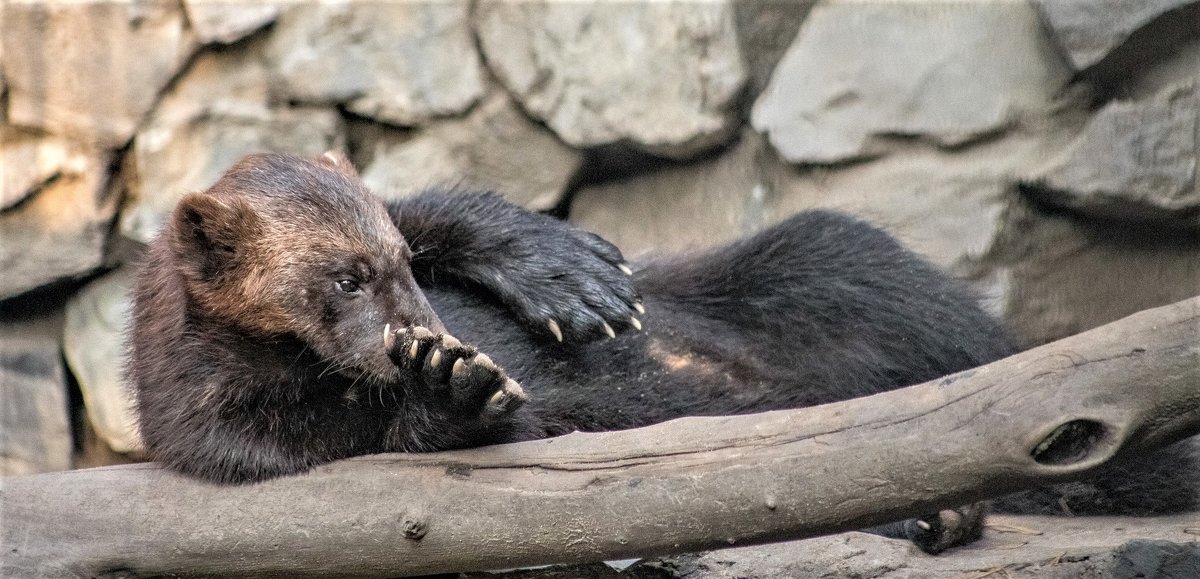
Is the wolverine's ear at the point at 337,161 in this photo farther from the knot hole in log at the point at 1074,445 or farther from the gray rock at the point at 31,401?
the gray rock at the point at 31,401

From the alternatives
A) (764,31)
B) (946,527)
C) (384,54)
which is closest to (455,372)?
(946,527)

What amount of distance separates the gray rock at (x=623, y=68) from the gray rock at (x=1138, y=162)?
1469 mm

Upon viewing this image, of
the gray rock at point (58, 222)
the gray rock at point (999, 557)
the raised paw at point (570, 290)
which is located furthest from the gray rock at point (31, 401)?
the gray rock at point (999, 557)

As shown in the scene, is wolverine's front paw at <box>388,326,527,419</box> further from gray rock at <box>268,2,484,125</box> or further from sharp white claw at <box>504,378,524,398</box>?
gray rock at <box>268,2,484,125</box>

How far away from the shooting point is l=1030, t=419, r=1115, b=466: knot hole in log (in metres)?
1.92

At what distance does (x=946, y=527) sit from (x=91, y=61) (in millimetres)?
4506

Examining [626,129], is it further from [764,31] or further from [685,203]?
[764,31]

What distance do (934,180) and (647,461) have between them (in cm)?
275

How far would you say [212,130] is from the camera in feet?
18.0

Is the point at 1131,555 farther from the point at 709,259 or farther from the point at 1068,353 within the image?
the point at 709,259

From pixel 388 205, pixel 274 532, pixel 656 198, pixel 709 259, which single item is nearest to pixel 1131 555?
pixel 709 259

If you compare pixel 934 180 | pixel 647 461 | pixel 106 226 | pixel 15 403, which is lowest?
pixel 15 403

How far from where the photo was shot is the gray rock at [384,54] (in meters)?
5.44

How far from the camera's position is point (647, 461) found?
7.53 ft
